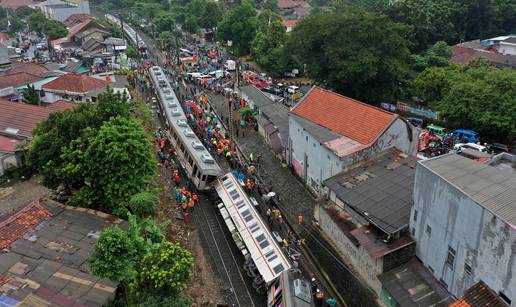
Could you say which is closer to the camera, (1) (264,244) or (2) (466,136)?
(1) (264,244)

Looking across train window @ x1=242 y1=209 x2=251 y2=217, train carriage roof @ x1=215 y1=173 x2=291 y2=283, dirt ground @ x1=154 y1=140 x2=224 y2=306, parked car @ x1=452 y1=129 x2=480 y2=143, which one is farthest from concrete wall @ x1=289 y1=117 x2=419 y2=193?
dirt ground @ x1=154 y1=140 x2=224 y2=306

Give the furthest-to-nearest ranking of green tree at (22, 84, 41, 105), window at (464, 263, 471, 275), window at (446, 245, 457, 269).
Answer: green tree at (22, 84, 41, 105) < window at (446, 245, 457, 269) < window at (464, 263, 471, 275)

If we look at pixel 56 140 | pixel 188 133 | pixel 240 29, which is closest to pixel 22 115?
pixel 56 140

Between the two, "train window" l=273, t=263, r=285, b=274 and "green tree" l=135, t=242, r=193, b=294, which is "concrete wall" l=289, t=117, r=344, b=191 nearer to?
"train window" l=273, t=263, r=285, b=274

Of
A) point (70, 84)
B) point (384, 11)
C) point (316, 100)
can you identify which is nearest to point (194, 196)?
point (316, 100)

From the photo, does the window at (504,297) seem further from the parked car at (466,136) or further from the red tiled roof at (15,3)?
the red tiled roof at (15,3)

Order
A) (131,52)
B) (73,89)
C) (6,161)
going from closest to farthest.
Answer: (6,161), (73,89), (131,52)

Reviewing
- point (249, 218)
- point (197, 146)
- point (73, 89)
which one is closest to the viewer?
point (249, 218)

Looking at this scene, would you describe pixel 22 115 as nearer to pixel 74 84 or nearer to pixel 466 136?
→ pixel 74 84
